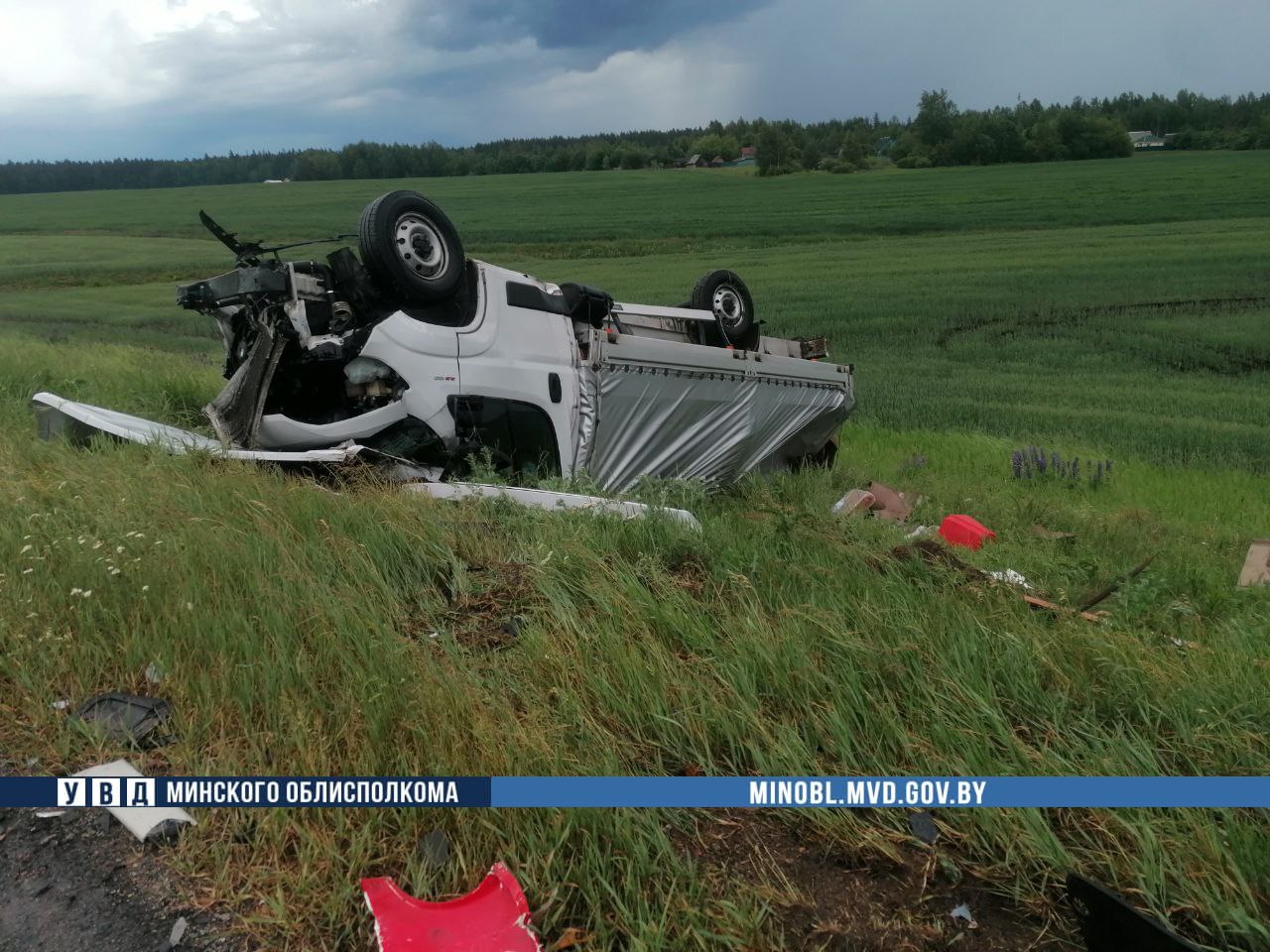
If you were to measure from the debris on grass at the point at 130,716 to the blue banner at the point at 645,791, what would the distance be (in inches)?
18.5

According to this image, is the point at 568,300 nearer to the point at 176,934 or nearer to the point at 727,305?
the point at 727,305

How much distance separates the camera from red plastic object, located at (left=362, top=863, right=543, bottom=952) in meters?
1.95

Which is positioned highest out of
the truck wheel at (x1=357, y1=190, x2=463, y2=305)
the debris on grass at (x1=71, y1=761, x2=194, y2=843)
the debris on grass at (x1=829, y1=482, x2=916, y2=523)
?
the truck wheel at (x1=357, y1=190, x2=463, y2=305)

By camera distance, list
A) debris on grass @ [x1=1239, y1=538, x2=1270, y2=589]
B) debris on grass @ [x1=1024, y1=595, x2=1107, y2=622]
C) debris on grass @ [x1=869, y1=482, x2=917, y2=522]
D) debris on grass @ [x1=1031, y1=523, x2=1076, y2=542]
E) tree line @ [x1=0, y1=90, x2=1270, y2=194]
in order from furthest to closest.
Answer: tree line @ [x1=0, y1=90, x2=1270, y2=194] → debris on grass @ [x1=869, y1=482, x2=917, y2=522] → debris on grass @ [x1=1031, y1=523, x2=1076, y2=542] → debris on grass @ [x1=1239, y1=538, x2=1270, y2=589] → debris on grass @ [x1=1024, y1=595, x2=1107, y2=622]

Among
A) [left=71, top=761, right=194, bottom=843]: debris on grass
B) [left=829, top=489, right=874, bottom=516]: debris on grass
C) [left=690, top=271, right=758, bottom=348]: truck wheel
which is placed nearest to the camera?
[left=71, top=761, right=194, bottom=843]: debris on grass

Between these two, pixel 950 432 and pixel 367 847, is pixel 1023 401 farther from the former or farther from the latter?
pixel 367 847

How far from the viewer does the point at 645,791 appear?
6.75 feet

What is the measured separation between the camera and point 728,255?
3195 cm

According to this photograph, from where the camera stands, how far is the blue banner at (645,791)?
202 cm

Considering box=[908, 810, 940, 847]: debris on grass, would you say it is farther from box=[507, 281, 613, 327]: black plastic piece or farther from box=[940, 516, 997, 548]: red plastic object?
box=[507, 281, 613, 327]: black plastic piece

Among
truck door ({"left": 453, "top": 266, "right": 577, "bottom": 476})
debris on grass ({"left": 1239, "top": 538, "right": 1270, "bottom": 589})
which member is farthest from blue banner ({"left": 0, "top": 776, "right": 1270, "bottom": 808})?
debris on grass ({"left": 1239, "top": 538, "right": 1270, "bottom": 589})

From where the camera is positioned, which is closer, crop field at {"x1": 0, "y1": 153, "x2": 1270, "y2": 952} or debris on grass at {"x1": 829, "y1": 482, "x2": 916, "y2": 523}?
crop field at {"x1": 0, "y1": 153, "x2": 1270, "y2": 952}

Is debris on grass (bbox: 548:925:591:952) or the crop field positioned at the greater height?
the crop field

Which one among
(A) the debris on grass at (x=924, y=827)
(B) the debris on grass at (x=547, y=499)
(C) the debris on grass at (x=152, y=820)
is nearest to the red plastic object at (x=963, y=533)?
(B) the debris on grass at (x=547, y=499)
